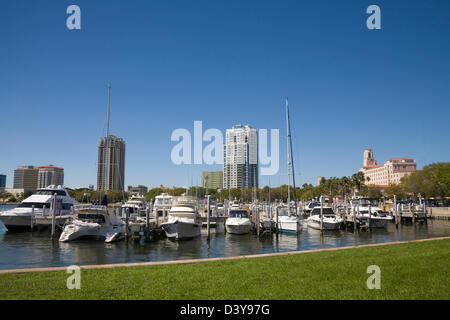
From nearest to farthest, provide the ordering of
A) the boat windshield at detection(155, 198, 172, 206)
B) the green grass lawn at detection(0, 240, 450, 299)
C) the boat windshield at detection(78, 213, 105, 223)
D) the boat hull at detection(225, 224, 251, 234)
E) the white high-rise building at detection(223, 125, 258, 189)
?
the green grass lawn at detection(0, 240, 450, 299), the boat windshield at detection(78, 213, 105, 223), the boat hull at detection(225, 224, 251, 234), the boat windshield at detection(155, 198, 172, 206), the white high-rise building at detection(223, 125, 258, 189)

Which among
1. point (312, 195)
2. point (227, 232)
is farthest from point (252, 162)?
point (227, 232)

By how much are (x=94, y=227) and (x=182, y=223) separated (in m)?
7.95

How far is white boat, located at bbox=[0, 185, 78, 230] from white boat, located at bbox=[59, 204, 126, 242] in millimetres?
11556

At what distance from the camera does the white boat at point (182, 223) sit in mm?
31219

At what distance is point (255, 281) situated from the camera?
32.7 ft

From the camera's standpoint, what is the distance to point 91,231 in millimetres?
29828

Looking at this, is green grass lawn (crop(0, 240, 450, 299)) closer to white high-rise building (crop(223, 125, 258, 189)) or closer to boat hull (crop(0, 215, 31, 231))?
boat hull (crop(0, 215, 31, 231))

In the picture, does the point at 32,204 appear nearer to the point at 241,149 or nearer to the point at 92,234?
the point at 92,234

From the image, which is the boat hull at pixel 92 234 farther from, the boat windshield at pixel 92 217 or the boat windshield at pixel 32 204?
the boat windshield at pixel 32 204

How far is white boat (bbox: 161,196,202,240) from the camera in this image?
102 feet

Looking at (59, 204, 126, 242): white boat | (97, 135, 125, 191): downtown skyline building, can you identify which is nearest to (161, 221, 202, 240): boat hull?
(59, 204, 126, 242): white boat

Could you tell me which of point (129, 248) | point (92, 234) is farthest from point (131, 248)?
point (92, 234)

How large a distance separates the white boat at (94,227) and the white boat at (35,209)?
11.6m
